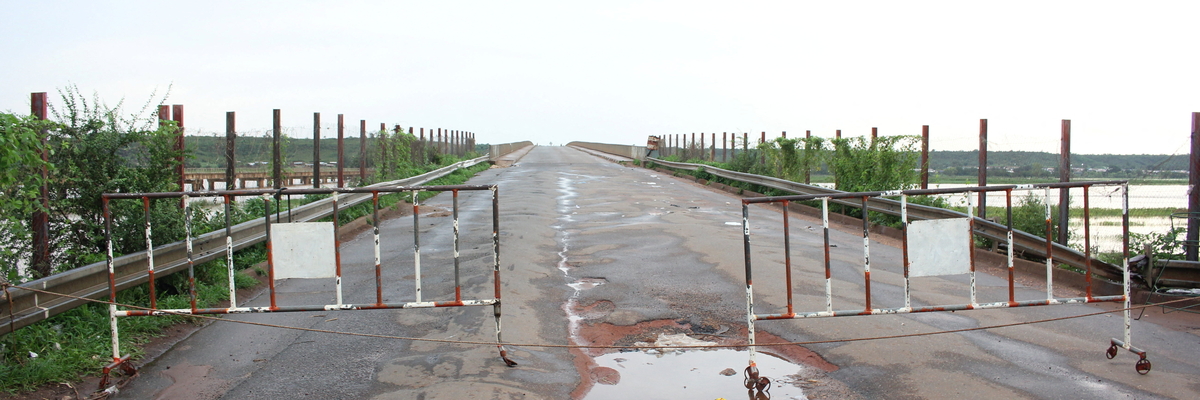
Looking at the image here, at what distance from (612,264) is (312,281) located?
3.41 metres

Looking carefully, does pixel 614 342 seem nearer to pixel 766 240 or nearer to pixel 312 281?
pixel 312 281

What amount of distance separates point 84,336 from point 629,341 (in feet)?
13.5

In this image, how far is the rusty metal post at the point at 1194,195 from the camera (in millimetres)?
7992

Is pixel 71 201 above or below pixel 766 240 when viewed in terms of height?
above

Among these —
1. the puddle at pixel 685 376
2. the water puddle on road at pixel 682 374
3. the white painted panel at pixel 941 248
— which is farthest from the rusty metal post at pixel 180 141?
the white painted panel at pixel 941 248

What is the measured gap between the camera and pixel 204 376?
5.22 meters

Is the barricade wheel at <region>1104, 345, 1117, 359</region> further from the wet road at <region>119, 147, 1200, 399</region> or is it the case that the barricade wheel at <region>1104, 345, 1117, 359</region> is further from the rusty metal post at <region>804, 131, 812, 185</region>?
the rusty metal post at <region>804, 131, 812, 185</region>

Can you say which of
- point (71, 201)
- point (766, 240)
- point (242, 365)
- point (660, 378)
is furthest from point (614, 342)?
point (766, 240)

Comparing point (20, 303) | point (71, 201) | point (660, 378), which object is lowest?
point (660, 378)

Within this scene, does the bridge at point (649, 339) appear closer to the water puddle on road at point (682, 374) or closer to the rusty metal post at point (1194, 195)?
the water puddle on road at point (682, 374)

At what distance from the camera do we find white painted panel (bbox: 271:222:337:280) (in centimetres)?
566

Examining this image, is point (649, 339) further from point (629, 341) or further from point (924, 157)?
point (924, 157)

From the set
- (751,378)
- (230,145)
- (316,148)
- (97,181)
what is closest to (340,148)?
(316,148)

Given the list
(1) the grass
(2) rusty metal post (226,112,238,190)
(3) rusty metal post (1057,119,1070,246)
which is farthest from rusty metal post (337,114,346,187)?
(3) rusty metal post (1057,119,1070,246)
